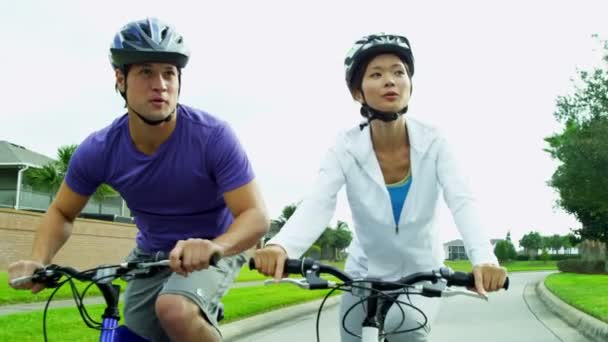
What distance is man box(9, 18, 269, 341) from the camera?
11.5ft

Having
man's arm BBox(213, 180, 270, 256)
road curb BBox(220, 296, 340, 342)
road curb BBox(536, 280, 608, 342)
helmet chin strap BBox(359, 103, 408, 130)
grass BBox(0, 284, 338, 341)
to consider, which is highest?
helmet chin strap BBox(359, 103, 408, 130)

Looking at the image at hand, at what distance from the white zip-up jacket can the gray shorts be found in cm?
45

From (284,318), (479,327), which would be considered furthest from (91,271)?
(284,318)

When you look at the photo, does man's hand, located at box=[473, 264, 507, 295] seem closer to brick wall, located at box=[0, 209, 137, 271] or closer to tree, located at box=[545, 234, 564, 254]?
brick wall, located at box=[0, 209, 137, 271]

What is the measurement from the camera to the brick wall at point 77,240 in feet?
91.4

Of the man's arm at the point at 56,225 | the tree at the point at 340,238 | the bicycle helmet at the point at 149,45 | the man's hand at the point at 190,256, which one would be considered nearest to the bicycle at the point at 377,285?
the man's hand at the point at 190,256

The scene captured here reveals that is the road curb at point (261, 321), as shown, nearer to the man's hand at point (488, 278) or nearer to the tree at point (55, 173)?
the man's hand at point (488, 278)

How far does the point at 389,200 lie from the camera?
3.65 meters

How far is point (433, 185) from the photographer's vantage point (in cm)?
372

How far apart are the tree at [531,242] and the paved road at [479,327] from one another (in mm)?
114385

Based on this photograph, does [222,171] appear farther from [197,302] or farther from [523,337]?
[523,337]

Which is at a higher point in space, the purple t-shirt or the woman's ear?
the woman's ear

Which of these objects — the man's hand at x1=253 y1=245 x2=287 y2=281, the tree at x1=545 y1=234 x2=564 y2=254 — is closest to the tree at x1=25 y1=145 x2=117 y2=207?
the man's hand at x1=253 y1=245 x2=287 y2=281

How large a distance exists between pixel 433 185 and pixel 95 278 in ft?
5.42
